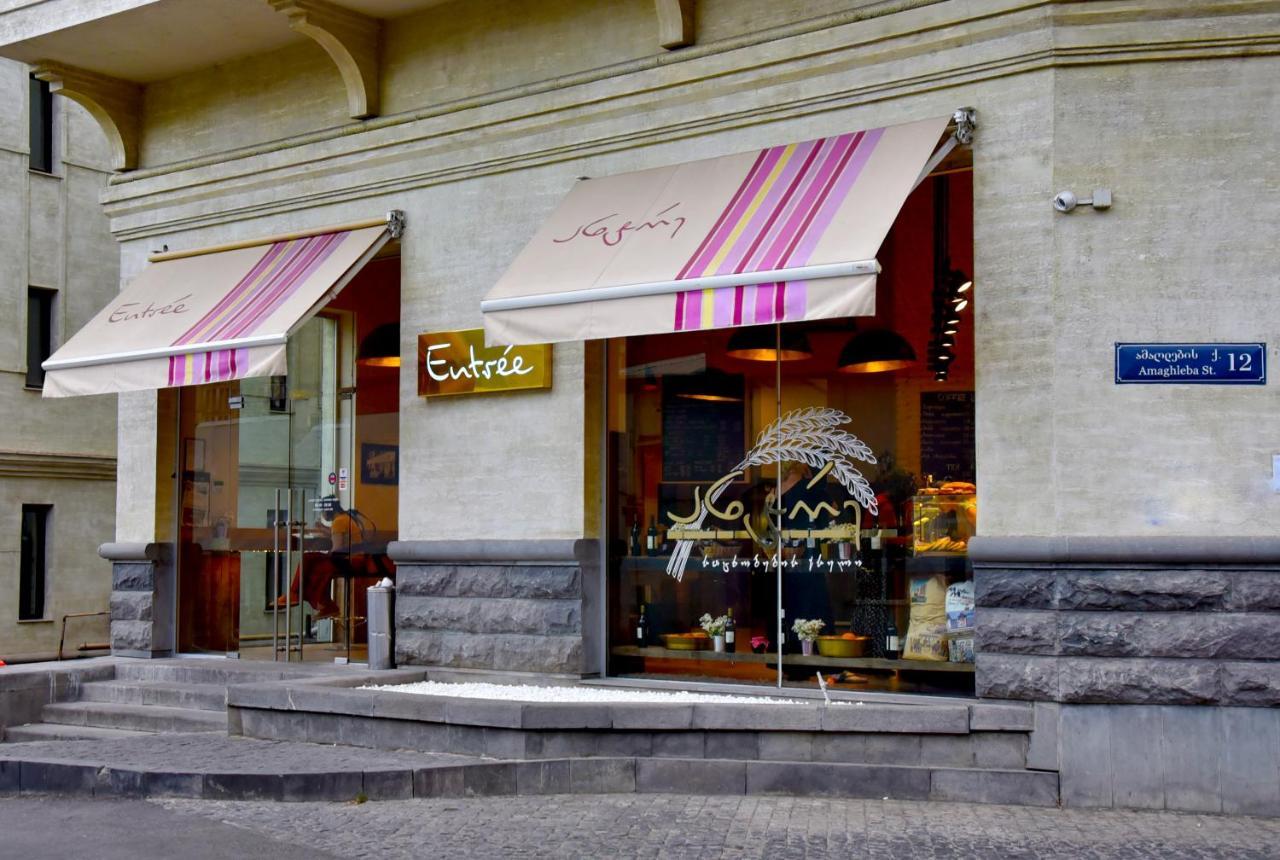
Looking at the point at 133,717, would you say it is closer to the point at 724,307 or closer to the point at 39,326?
the point at 724,307

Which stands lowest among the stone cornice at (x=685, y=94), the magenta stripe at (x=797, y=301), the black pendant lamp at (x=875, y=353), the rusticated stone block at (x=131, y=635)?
the rusticated stone block at (x=131, y=635)

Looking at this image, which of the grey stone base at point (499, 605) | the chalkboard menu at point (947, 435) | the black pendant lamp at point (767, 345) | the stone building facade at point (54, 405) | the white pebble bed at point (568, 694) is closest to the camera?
the chalkboard menu at point (947, 435)

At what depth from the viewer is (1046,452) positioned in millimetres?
9836

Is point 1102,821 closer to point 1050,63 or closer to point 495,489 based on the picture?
point 1050,63

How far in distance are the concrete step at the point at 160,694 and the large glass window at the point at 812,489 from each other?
3.63 metres

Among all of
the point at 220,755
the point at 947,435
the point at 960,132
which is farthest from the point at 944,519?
the point at 220,755

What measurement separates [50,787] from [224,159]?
661cm

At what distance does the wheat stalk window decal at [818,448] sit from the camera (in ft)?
36.8

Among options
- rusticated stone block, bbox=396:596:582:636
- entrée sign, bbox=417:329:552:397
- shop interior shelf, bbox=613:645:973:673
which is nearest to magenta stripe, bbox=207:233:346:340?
entrée sign, bbox=417:329:552:397

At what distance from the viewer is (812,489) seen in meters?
11.4

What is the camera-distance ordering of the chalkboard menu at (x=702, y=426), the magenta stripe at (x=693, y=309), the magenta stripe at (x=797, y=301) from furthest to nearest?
the chalkboard menu at (x=702, y=426) < the magenta stripe at (x=693, y=309) < the magenta stripe at (x=797, y=301)

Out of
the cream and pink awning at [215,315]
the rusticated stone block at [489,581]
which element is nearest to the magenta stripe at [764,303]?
the rusticated stone block at [489,581]

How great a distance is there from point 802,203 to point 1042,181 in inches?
62.6

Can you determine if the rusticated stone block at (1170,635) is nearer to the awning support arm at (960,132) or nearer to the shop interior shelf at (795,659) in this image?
the shop interior shelf at (795,659)
